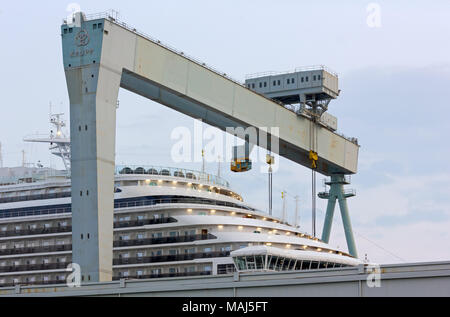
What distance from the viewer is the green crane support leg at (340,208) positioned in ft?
249

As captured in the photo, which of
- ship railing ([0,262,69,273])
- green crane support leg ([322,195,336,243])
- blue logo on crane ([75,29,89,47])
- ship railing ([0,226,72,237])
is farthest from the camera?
green crane support leg ([322,195,336,243])

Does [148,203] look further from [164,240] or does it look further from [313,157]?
[313,157]

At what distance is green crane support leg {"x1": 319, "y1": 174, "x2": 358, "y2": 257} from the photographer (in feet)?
249

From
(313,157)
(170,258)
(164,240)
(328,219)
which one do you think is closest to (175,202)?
(164,240)

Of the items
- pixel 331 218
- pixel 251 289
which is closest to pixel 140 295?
pixel 251 289

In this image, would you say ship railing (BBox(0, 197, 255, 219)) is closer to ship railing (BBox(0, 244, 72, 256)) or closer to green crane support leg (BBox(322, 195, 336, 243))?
ship railing (BBox(0, 244, 72, 256))

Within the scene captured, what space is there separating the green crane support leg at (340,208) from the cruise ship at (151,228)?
189 inches

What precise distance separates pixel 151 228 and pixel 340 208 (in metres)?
16.4

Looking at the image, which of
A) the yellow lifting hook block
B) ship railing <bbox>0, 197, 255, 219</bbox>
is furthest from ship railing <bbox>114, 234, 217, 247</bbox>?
the yellow lifting hook block

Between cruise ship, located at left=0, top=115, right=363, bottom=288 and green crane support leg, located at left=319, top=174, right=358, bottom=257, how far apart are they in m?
4.81

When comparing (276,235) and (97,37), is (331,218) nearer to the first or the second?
(276,235)

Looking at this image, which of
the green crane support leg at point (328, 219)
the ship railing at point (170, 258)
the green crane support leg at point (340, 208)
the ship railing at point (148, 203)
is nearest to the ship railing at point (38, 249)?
the ship railing at point (148, 203)
